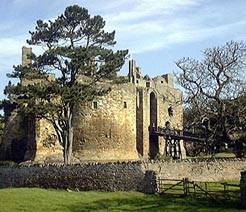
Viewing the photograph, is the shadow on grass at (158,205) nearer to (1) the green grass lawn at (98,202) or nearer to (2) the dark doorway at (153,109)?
(1) the green grass lawn at (98,202)

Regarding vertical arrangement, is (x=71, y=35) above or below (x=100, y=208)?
above

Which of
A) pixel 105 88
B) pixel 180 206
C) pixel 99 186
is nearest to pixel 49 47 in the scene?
pixel 105 88

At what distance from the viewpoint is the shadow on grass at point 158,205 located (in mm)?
26500

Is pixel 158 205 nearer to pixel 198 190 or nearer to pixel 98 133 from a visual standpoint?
pixel 198 190

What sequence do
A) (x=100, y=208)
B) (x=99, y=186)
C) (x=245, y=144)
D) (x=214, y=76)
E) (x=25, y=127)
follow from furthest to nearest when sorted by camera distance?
(x=25, y=127), (x=245, y=144), (x=99, y=186), (x=214, y=76), (x=100, y=208)

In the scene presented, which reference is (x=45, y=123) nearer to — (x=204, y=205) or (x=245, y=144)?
(x=245, y=144)

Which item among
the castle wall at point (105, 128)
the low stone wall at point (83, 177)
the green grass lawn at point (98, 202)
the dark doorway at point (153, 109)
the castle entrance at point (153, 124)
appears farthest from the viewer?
the dark doorway at point (153, 109)

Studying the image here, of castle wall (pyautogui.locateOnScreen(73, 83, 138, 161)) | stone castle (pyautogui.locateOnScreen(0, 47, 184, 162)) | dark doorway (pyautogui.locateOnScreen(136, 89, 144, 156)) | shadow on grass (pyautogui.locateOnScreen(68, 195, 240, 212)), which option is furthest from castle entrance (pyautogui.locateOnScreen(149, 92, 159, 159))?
shadow on grass (pyautogui.locateOnScreen(68, 195, 240, 212))

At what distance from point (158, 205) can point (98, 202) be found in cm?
346

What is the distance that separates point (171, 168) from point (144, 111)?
1900 cm

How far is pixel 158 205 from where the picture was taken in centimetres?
2764

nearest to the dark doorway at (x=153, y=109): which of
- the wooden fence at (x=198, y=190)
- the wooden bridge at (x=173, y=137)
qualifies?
the wooden bridge at (x=173, y=137)

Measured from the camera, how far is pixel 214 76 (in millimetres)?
31547

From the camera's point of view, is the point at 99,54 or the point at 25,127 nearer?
the point at 99,54
